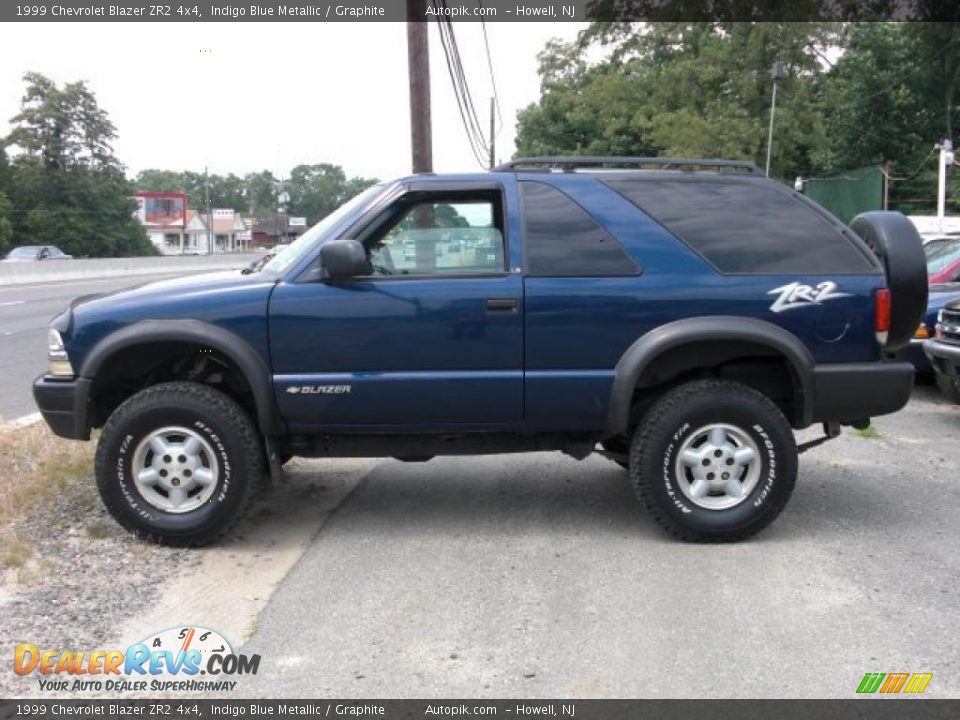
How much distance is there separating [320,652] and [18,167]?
70.7 metres

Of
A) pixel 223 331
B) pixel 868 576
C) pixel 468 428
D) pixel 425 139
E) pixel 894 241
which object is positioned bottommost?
pixel 868 576

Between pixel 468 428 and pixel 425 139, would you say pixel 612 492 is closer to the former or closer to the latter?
pixel 468 428

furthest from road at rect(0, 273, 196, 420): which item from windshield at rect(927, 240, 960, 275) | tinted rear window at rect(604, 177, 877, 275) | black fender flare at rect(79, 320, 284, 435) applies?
windshield at rect(927, 240, 960, 275)

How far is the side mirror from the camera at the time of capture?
185 inches

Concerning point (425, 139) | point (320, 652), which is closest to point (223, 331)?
point (320, 652)

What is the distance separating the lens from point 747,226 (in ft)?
16.6

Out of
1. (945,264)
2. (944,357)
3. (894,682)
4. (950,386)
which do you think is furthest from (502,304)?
(945,264)

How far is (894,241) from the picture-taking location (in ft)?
17.2

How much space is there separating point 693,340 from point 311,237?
2198mm

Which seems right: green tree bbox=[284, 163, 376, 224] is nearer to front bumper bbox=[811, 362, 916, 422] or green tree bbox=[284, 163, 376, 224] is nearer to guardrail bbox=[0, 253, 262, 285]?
guardrail bbox=[0, 253, 262, 285]

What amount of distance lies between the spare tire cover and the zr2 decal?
0.44 meters

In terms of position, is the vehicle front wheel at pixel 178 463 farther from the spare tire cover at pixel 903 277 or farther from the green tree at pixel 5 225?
the green tree at pixel 5 225

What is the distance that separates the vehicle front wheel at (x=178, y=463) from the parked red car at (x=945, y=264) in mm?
7611

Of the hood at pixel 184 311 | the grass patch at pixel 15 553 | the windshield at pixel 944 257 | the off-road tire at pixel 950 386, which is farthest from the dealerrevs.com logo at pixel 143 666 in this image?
the windshield at pixel 944 257
